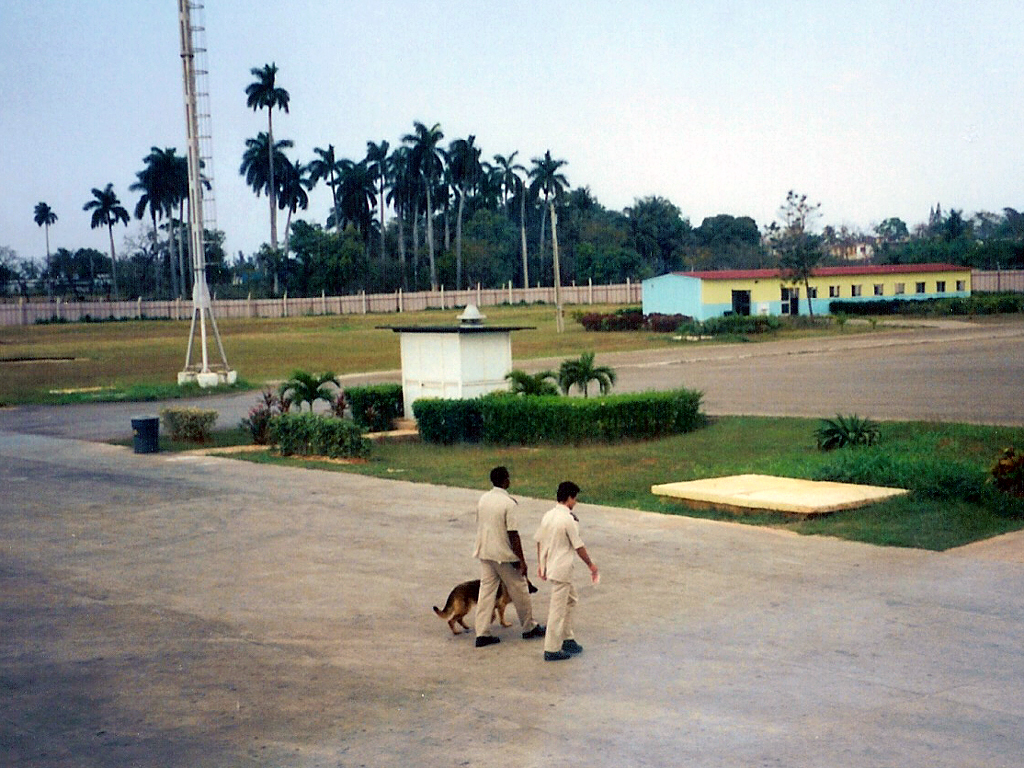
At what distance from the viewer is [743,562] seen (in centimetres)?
1174

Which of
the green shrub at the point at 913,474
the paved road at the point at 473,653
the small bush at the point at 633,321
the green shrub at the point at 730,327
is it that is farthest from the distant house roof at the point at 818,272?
the paved road at the point at 473,653

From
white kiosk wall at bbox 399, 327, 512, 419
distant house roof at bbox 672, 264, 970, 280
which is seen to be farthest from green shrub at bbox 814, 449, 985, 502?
distant house roof at bbox 672, 264, 970, 280

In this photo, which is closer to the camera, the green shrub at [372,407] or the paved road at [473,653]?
the paved road at [473,653]

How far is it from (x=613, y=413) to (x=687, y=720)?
1434 centimetres

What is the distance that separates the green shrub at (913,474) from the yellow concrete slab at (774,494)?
23 cm

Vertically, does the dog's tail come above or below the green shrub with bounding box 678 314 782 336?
below

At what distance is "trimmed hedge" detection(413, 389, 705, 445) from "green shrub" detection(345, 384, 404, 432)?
1.83 metres

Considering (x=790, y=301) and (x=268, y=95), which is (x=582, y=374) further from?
(x=268, y=95)

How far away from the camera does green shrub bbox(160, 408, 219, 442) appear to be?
2489 cm

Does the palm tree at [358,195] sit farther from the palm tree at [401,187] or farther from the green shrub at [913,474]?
the green shrub at [913,474]

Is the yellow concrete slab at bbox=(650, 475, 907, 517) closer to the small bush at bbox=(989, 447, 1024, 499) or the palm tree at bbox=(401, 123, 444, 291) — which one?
the small bush at bbox=(989, 447, 1024, 499)

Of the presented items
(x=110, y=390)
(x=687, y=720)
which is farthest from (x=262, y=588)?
(x=110, y=390)

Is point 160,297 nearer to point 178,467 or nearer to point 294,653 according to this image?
point 178,467

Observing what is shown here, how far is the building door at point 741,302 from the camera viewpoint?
72.4 m
